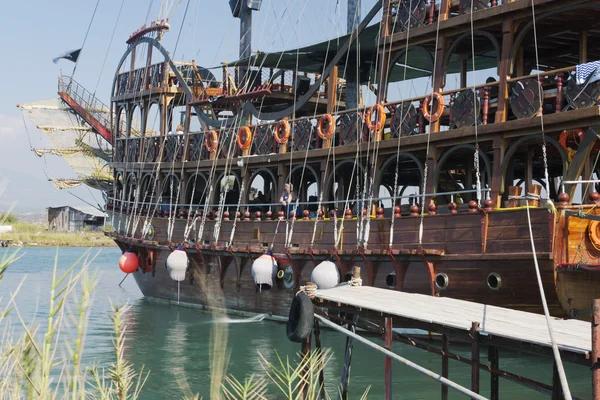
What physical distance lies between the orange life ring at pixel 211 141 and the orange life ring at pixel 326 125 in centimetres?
382

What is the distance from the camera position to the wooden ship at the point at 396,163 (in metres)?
10.7

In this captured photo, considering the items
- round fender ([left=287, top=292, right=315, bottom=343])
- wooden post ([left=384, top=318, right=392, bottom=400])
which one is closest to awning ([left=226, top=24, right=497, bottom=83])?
round fender ([left=287, top=292, right=315, bottom=343])

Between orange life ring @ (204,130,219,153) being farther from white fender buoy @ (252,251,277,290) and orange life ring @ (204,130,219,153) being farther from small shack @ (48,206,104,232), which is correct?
small shack @ (48,206,104,232)

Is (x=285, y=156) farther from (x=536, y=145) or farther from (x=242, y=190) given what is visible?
(x=536, y=145)

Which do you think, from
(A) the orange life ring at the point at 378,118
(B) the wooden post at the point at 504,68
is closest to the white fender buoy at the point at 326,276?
(A) the orange life ring at the point at 378,118

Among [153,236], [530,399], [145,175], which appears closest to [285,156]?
[153,236]

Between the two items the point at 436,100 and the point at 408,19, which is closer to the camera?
the point at 436,100

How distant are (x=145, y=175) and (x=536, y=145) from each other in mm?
11468

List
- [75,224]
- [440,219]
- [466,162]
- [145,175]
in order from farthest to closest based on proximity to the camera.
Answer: [75,224]
[145,175]
[466,162]
[440,219]

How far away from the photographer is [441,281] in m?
11.8

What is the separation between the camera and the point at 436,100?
42.4ft

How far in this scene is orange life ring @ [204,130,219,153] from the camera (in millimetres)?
18453

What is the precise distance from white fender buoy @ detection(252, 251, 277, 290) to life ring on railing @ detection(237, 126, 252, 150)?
3254mm

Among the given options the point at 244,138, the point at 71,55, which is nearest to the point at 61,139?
the point at 71,55
